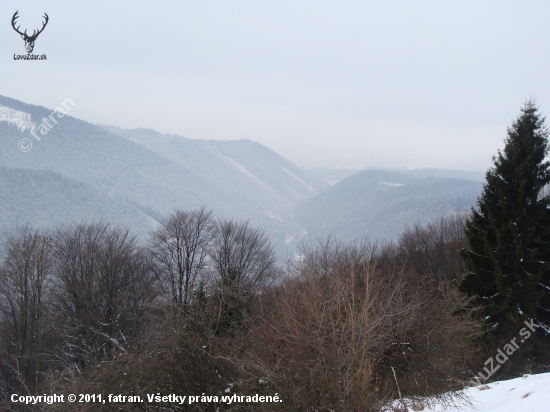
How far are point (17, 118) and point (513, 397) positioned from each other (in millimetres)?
217745

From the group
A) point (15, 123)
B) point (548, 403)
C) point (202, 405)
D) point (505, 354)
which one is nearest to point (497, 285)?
point (505, 354)

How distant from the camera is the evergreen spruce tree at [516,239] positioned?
15.9m

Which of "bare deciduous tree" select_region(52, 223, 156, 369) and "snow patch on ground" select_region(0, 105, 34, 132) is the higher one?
"snow patch on ground" select_region(0, 105, 34, 132)

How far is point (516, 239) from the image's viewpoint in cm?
1636

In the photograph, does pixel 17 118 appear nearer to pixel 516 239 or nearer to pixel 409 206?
pixel 409 206

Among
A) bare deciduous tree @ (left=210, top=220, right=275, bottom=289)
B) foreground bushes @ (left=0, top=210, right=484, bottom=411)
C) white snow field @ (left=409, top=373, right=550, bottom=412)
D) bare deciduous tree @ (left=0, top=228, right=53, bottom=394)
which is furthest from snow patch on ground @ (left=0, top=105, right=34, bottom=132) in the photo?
white snow field @ (left=409, top=373, right=550, bottom=412)

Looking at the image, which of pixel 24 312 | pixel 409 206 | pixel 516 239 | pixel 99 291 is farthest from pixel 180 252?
pixel 409 206

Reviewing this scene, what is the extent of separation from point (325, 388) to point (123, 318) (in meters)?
22.2

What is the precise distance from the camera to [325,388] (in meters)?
7.29

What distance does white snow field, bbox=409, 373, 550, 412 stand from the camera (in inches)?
301

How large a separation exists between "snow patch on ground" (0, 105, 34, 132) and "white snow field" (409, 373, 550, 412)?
8223 inches

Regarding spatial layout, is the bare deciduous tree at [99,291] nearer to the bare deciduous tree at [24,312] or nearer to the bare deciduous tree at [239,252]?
the bare deciduous tree at [24,312]

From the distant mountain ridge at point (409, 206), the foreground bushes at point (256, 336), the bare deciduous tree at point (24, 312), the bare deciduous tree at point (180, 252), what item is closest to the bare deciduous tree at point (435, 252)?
the bare deciduous tree at point (180, 252)

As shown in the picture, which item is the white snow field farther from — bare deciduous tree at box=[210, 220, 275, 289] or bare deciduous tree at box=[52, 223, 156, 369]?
bare deciduous tree at box=[210, 220, 275, 289]
